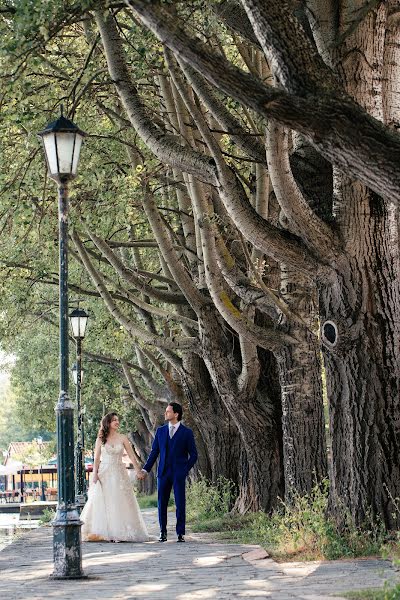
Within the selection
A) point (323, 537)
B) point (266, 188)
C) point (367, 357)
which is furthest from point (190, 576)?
point (266, 188)

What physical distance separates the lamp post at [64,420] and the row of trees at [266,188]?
3.53ft

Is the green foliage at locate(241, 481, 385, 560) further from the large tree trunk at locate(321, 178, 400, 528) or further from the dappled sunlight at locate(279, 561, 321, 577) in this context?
the dappled sunlight at locate(279, 561, 321, 577)

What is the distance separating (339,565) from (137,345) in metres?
17.5

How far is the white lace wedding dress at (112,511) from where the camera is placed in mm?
17500

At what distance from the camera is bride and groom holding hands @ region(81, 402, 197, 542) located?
16.9 meters

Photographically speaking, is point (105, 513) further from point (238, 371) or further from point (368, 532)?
point (368, 532)

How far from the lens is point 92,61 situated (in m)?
17.7

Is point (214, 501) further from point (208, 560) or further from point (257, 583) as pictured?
point (257, 583)

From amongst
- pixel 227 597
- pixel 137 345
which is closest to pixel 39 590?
pixel 227 597

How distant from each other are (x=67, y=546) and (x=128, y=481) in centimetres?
621

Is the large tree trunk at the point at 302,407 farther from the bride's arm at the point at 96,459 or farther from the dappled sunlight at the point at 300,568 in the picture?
the dappled sunlight at the point at 300,568

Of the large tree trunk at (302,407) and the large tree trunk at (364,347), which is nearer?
the large tree trunk at (364,347)

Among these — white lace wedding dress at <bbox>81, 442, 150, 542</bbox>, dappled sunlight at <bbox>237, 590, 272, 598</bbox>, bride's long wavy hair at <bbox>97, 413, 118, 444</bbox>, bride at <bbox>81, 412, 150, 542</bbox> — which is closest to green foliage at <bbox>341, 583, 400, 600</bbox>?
dappled sunlight at <bbox>237, 590, 272, 598</bbox>

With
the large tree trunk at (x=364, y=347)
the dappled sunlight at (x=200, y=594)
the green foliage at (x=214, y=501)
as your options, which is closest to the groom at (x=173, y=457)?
the large tree trunk at (x=364, y=347)
